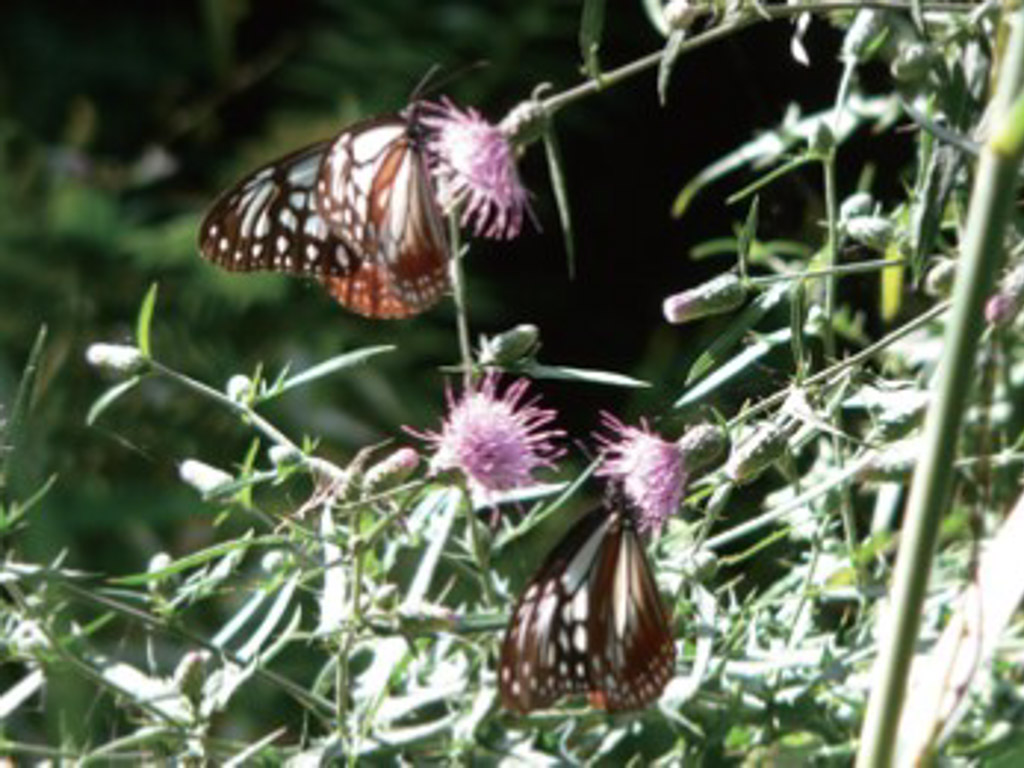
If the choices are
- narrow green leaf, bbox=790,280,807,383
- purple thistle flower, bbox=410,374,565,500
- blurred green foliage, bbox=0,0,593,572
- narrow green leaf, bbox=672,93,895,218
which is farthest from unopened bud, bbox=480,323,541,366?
blurred green foliage, bbox=0,0,593,572

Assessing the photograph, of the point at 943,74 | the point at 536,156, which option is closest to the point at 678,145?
the point at 536,156

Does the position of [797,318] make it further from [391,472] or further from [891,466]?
[391,472]

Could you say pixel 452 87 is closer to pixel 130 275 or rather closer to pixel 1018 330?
pixel 130 275

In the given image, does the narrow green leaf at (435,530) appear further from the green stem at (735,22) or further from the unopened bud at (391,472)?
the green stem at (735,22)

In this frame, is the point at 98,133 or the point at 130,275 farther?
the point at 98,133

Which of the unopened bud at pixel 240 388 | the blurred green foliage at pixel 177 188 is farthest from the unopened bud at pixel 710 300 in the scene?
the blurred green foliage at pixel 177 188

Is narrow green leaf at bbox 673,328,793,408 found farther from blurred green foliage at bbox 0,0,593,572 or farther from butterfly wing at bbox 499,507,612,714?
blurred green foliage at bbox 0,0,593,572
